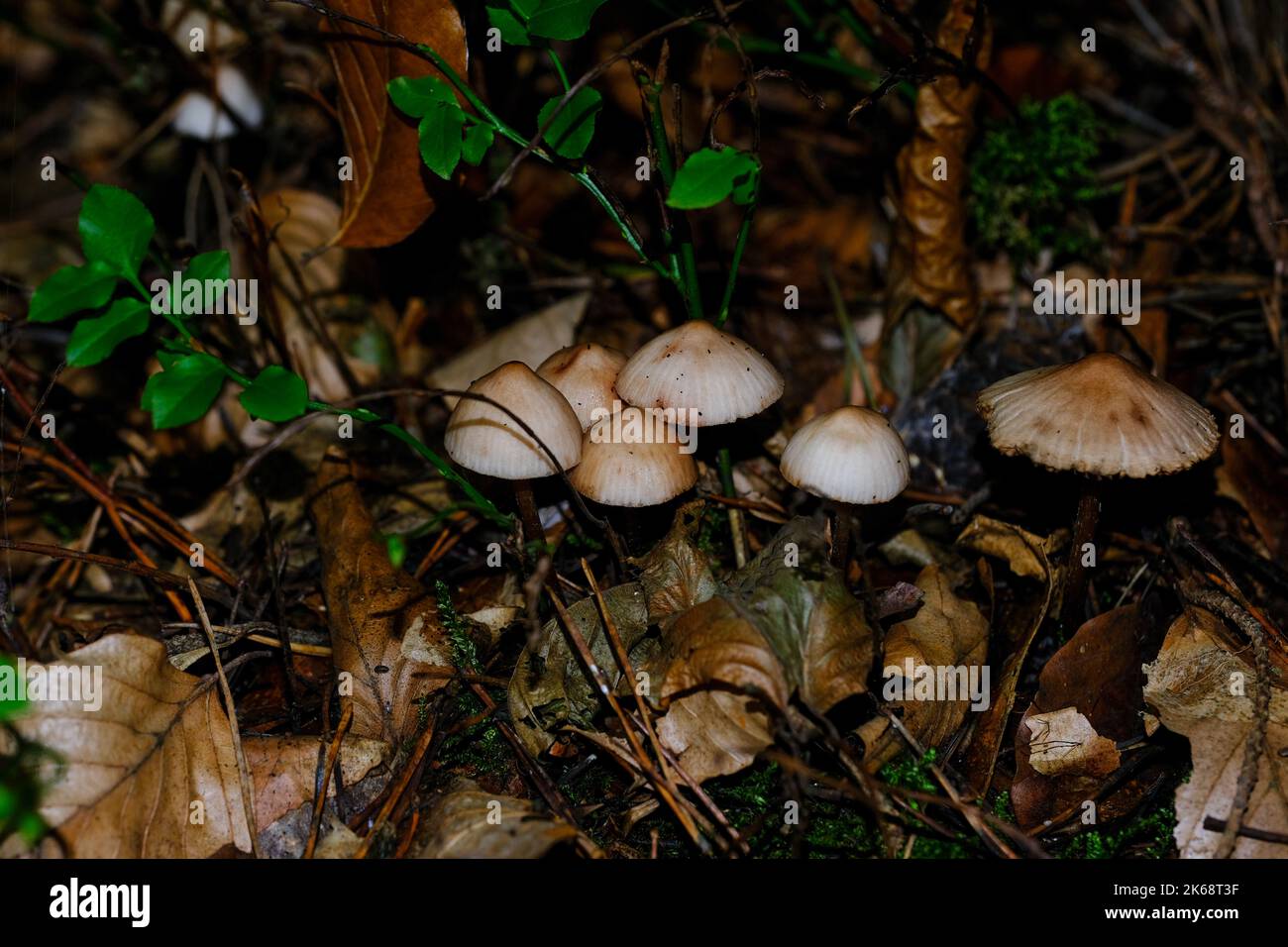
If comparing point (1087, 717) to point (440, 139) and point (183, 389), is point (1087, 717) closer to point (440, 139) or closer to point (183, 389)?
point (440, 139)

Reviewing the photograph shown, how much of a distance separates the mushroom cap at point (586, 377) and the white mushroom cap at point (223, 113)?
2964 millimetres

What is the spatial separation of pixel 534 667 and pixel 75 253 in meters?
4.04

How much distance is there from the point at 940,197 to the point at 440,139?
210cm

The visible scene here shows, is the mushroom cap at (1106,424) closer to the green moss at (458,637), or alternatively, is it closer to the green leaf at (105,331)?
the green moss at (458,637)

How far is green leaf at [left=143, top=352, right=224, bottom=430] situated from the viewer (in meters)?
2.44

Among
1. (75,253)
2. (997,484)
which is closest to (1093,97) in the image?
(997,484)

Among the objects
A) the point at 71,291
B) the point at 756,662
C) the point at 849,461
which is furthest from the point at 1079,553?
the point at 71,291

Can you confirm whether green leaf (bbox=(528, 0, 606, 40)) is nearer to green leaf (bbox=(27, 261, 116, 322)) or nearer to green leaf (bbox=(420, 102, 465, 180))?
green leaf (bbox=(420, 102, 465, 180))

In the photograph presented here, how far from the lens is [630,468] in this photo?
8.93ft

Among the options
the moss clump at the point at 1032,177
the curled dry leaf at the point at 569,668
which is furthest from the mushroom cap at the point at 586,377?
the moss clump at the point at 1032,177

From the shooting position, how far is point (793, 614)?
2.47 meters

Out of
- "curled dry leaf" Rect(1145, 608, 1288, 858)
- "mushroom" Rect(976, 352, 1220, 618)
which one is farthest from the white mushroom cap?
"curled dry leaf" Rect(1145, 608, 1288, 858)

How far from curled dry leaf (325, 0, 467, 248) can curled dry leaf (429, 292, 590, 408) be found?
2.20 ft
